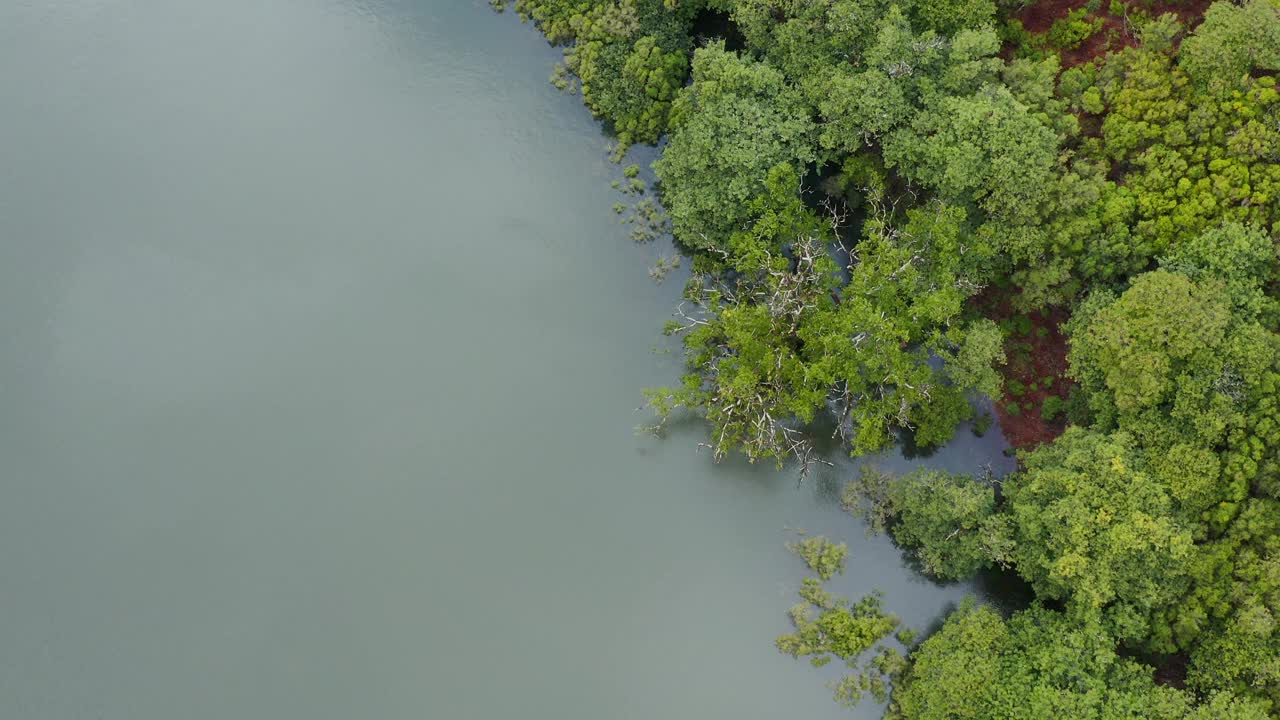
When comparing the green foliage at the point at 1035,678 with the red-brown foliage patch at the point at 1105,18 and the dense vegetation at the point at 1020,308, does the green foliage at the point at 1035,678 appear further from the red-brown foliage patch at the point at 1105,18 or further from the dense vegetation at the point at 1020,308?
the red-brown foliage patch at the point at 1105,18

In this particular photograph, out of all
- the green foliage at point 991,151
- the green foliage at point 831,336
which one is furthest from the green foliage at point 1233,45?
the green foliage at point 831,336

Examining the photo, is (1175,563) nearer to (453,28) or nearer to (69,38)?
(453,28)

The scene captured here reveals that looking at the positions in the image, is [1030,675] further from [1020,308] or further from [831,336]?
[1020,308]

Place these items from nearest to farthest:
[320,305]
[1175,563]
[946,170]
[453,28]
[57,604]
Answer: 1. [1175,563]
2. [946,170]
3. [57,604]
4. [320,305]
5. [453,28]

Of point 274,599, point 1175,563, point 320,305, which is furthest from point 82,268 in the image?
point 1175,563

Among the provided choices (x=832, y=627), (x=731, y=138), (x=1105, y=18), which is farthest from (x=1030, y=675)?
(x=1105, y=18)
